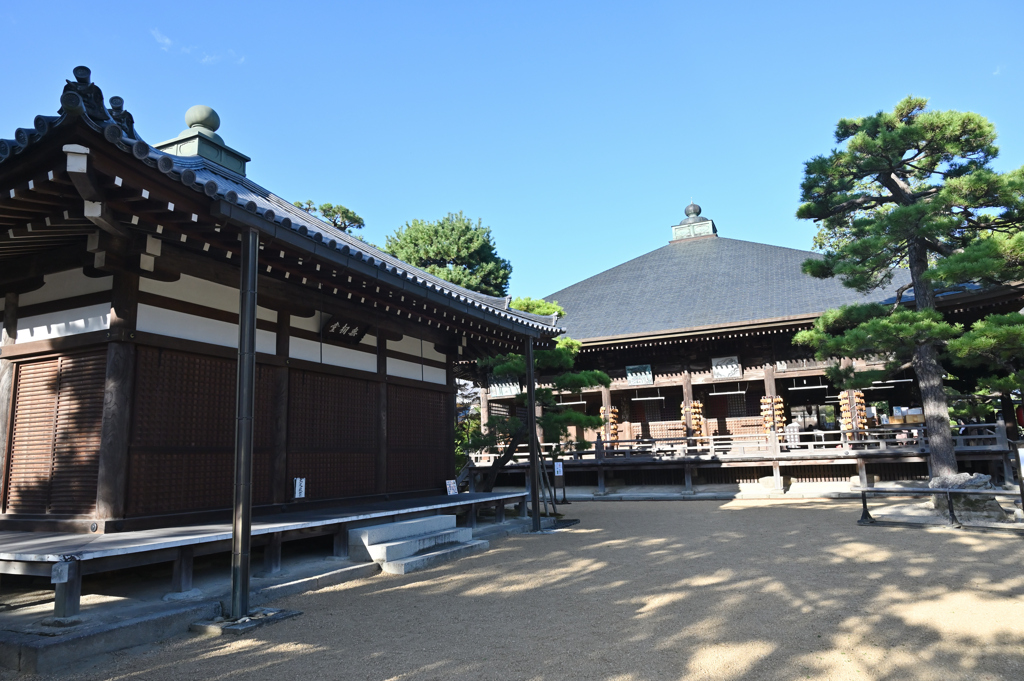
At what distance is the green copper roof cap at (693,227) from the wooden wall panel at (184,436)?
24.3 metres

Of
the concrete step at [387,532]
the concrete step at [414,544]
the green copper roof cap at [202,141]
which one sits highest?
the green copper roof cap at [202,141]

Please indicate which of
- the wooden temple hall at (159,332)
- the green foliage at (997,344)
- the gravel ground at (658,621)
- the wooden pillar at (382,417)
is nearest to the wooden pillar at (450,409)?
→ the wooden pillar at (382,417)

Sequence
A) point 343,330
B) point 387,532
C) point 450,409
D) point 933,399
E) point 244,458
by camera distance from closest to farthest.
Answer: point 244,458, point 387,532, point 343,330, point 450,409, point 933,399

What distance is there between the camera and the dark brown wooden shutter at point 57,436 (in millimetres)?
6340

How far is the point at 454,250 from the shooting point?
30281 mm

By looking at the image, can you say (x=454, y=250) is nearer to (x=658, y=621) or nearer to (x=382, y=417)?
(x=382, y=417)

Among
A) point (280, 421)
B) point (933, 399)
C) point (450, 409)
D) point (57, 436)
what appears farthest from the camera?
point (933, 399)

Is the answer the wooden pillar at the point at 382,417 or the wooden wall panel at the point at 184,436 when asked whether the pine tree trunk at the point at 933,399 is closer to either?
the wooden pillar at the point at 382,417

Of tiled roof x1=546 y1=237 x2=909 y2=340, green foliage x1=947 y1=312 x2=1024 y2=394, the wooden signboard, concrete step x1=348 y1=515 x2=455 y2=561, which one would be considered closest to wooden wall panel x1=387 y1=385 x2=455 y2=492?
the wooden signboard

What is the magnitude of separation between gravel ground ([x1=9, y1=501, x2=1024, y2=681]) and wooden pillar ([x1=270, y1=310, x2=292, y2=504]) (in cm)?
192

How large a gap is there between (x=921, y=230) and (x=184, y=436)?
12.7 metres

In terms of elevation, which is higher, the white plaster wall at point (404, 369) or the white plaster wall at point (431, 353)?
the white plaster wall at point (431, 353)

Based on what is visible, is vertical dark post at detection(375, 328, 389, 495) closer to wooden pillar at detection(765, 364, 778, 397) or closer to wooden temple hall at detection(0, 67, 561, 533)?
wooden temple hall at detection(0, 67, 561, 533)

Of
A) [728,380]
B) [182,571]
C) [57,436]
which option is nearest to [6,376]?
[57,436]
